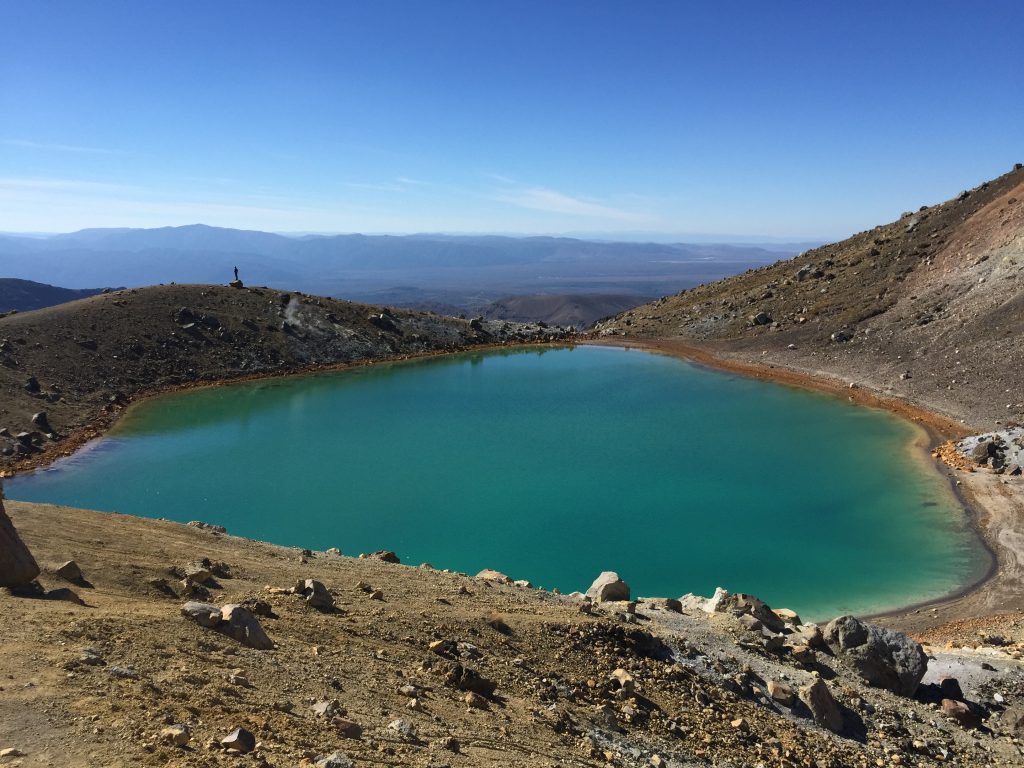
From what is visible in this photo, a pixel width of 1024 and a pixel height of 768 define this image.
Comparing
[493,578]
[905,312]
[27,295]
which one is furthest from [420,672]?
[27,295]

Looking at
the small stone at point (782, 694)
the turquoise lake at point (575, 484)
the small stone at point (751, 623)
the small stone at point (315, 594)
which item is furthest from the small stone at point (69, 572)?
the small stone at point (751, 623)

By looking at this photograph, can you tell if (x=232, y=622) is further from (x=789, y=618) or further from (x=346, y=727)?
(x=789, y=618)

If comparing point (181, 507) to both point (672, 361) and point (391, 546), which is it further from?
point (672, 361)

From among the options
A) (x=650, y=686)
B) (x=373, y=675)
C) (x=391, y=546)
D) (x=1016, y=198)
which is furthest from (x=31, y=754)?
(x=1016, y=198)

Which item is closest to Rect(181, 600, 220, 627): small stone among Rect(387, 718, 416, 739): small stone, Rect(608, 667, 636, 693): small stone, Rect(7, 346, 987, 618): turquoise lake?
Rect(387, 718, 416, 739): small stone

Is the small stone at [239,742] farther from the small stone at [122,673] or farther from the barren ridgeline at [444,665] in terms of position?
the small stone at [122,673]

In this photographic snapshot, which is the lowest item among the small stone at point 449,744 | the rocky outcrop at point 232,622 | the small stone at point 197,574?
the small stone at point 449,744
